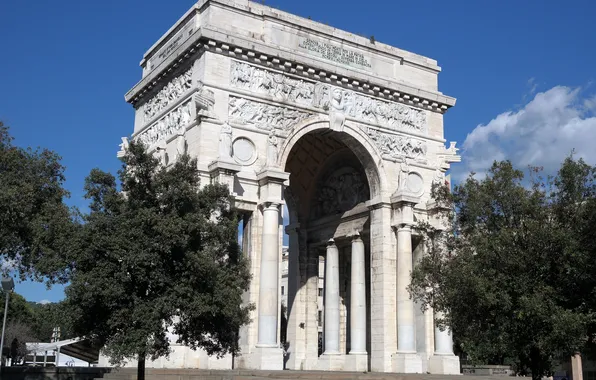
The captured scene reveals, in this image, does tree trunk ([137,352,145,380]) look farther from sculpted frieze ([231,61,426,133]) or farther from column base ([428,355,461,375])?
column base ([428,355,461,375])

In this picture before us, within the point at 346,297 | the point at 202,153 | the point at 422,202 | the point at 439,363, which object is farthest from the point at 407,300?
the point at 202,153

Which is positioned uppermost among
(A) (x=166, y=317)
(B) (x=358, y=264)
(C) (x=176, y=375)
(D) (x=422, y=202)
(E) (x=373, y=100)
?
(E) (x=373, y=100)

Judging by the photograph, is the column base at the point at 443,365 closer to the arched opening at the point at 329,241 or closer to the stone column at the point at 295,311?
the arched opening at the point at 329,241

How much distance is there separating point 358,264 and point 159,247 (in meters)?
18.6

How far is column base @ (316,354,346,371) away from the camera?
Answer: 3484 centimetres

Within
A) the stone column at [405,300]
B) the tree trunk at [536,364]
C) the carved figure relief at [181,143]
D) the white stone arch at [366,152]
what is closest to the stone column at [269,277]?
the white stone arch at [366,152]

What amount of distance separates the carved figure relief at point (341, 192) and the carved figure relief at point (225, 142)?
949 centimetres

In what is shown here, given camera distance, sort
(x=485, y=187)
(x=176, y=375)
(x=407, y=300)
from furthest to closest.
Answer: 1. (x=407, y=300)
2. (x=176, y=375)
3. (x=485, y=187)

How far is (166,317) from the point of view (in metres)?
18.7

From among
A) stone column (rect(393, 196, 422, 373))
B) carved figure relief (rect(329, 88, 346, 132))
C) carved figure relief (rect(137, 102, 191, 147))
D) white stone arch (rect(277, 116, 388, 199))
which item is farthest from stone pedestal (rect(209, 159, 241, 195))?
stone column (rect(393, 196, 422, 373))

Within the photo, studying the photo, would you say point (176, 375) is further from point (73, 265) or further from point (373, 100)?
point (373, 100)

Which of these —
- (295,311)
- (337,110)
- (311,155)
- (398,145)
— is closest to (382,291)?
(295,311)

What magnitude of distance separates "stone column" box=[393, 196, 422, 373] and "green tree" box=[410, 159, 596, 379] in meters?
9.59

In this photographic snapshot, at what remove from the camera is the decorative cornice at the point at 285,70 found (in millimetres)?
30047
